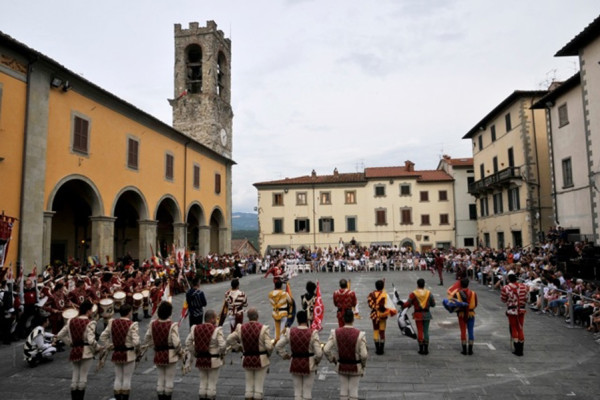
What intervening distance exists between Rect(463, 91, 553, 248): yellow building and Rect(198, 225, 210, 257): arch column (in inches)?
944

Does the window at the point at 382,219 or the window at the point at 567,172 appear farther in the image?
the window at the point at 382,219

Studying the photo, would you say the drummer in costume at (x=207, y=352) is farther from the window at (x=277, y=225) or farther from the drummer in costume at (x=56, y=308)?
the window at (x=277, y=225)

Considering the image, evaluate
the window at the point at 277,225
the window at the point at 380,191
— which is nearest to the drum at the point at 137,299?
the window at the point at 277,225

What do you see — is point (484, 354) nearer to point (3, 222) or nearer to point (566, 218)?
point (3, 222)

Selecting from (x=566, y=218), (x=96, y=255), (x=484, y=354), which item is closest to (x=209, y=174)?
(x=96, y=255)

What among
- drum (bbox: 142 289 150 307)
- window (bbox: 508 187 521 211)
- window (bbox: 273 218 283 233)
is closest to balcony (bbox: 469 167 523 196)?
window (bbox: 508 187 521 211)

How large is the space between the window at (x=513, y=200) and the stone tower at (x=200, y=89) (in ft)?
84.2

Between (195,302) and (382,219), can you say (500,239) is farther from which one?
(195,302)

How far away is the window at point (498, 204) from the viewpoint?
3539 cm

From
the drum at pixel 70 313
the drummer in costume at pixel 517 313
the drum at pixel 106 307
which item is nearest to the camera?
the drummer in costume at pixel 517 313

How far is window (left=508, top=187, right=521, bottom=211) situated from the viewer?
105 ft

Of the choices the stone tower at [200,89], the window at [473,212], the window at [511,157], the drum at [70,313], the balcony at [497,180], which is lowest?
the drum at [70,313]

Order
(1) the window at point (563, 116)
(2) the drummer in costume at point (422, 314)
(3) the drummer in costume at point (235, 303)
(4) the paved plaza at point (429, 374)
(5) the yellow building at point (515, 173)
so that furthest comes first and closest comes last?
(5) the yellow building at point (515, 173) < (1) the window at point (563, 116) < (3) the drummer in costume at point (235, 303) < (2) the drummer in costume at point (422, 314) < (4) the paved plaza at point (429, 374)

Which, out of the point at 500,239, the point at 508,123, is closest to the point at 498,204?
the point at 500,239
